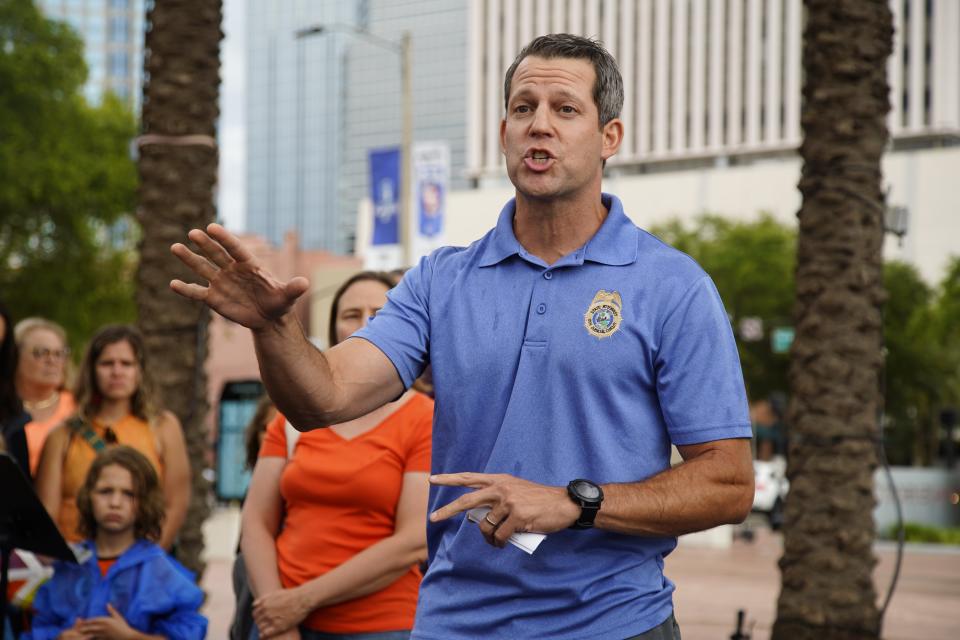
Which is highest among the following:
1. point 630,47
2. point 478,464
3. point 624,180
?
point 630,47

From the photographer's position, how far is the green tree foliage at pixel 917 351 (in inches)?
1704

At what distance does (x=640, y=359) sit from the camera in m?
2.70

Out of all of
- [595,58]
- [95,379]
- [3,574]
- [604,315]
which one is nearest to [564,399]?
[604,315]

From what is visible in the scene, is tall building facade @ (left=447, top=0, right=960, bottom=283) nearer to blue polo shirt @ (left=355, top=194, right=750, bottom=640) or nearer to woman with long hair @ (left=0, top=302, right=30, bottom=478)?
woman with long hair @ (left=0, top=302, right=30, bottom=478)

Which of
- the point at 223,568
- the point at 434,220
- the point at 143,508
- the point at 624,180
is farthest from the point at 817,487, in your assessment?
the point at 624,180

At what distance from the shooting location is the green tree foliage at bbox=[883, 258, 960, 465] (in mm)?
43281

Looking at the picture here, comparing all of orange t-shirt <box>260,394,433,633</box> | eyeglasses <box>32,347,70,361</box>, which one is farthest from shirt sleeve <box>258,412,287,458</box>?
eyeglasses <box>32,347,70,361</box>

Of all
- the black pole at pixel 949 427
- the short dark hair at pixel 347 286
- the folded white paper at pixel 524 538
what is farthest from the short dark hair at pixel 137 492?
the black pole at pixel 949 427

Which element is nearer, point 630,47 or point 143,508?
point 143,508

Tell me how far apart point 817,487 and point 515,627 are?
4844mm

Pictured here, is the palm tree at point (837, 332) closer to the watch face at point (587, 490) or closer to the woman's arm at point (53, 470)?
the woman's arm at point (53, 470)

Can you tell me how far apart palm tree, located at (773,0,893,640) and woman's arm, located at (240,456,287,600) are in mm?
3602

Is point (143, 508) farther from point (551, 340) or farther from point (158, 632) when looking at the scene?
point (551, 340)

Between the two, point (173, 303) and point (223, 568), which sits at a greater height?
point (173, 303)
